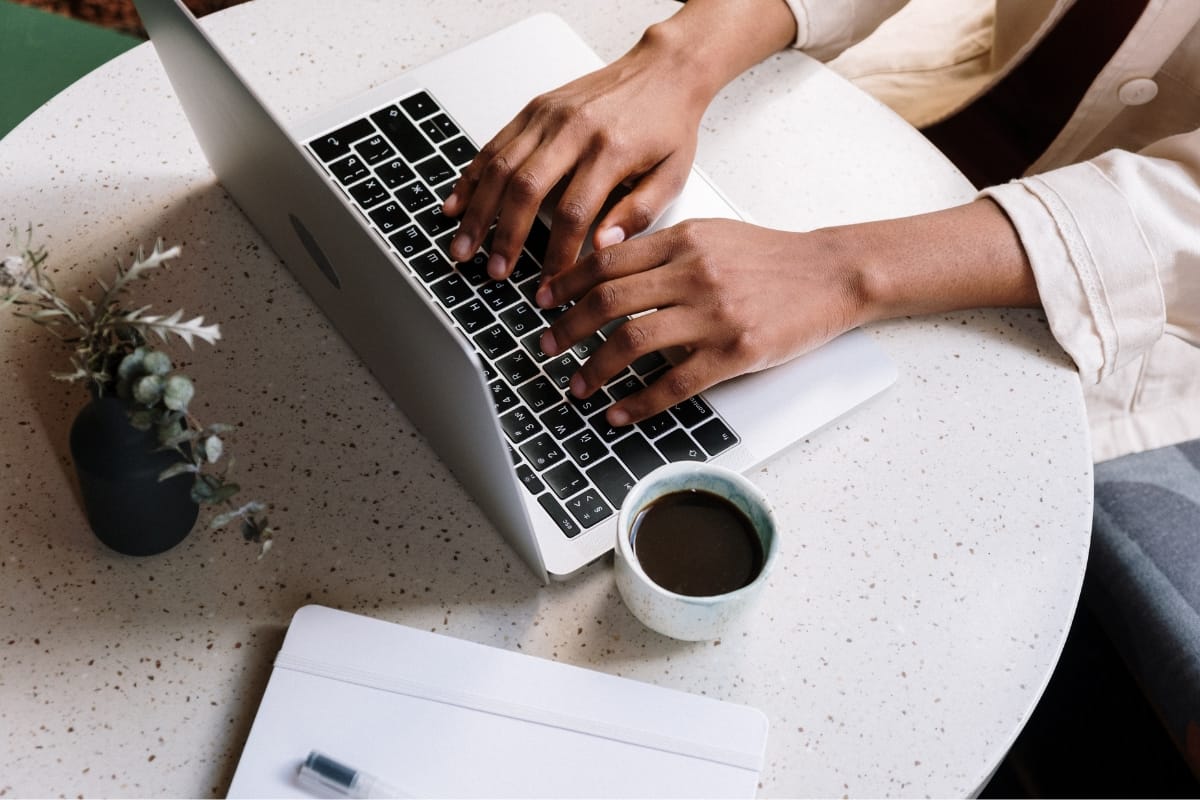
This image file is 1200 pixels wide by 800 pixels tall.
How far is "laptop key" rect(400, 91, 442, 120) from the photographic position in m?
0.88

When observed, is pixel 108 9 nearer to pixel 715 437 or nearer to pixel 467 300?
pixel 467 300

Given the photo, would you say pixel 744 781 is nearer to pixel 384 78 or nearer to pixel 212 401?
pixel 212 401

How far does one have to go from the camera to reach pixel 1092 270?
79 centimetres

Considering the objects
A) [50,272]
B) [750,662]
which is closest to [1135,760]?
[750,662]

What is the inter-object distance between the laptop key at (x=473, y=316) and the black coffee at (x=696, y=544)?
0.71 feet

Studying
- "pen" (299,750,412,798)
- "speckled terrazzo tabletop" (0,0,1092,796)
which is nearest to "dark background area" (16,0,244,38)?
"speckled terrazzo tabletop" (0,0,1092,796)

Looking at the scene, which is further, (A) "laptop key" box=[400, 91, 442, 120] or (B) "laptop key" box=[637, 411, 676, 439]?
(A) "laptop key" box=[400, 91, 442, 120]

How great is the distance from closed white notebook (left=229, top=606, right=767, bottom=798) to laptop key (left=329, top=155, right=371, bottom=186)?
373 millimetres

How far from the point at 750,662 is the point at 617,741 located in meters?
0.10

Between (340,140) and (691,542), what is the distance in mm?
469

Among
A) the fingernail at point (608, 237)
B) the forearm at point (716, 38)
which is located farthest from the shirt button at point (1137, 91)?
the fingernail at point (608, 237)

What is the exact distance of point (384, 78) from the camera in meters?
0.93

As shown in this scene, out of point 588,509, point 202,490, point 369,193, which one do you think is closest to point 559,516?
point 588,509

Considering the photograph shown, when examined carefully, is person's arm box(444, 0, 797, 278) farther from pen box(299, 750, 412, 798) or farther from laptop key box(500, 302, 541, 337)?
pen box(299, 750, 412, 798)
